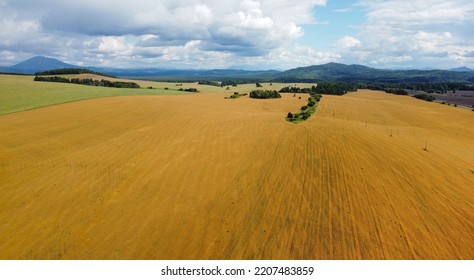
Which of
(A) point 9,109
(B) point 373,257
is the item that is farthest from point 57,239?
Result: (A) point 9,109

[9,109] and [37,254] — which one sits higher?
[9,109]

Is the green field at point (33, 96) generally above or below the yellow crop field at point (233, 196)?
above

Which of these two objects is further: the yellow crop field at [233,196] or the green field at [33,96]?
the green field at [33,96]

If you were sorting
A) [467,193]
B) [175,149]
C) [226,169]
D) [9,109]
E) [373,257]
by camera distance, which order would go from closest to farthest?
[373,257]
[467,193]
[226,169]
[175,149]
[9,109]

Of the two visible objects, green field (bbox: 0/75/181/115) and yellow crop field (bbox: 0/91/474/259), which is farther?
green field (bbox: 0/75/181/115)

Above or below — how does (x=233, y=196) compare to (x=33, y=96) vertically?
below

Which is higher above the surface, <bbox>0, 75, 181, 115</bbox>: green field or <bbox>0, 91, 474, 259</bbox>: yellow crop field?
<bbox>0, 75, 181, 115</bbox>: green field

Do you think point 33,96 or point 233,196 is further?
point 33,96

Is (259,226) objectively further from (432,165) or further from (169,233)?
(432,165)
